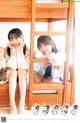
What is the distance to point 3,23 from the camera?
146 cm

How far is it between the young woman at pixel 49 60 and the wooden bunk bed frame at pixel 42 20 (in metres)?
0.03

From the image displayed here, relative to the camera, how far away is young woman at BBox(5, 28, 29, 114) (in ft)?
4.75

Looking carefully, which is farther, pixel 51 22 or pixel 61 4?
pixel 51 22

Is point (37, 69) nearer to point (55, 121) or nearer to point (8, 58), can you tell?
point (8, 58)

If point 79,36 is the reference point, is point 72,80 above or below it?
below

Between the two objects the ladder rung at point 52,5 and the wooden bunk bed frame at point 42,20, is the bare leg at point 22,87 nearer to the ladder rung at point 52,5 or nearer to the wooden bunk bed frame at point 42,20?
the wooden bunk bed frame at point 42,20

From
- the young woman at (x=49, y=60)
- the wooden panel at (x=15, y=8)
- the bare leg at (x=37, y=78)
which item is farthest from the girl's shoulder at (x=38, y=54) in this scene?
the wooden panel at (x=15, y=8)

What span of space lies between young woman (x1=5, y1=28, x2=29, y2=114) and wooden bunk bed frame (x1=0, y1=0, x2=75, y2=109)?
4 cm

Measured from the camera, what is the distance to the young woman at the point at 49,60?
4.77 feet

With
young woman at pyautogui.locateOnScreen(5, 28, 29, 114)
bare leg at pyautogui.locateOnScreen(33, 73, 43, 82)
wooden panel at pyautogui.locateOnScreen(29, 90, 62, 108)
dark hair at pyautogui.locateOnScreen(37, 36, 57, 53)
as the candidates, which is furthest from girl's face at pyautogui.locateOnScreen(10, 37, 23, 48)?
wooden panel at pyautogui.locateOnScreen(29, 90, 62, 108)

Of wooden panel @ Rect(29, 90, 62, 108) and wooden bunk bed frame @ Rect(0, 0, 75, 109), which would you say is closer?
wooden bunk bed frame @ Rect(0, 0, 75, 109)

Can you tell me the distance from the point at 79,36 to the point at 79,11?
0.16 m

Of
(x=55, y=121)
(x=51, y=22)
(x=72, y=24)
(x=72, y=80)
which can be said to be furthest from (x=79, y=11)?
(x=55, y=121)

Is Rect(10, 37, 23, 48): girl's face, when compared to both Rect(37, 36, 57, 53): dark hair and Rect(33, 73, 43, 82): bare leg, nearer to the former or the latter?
Rect(37, 36, 57, 53): dark hair
